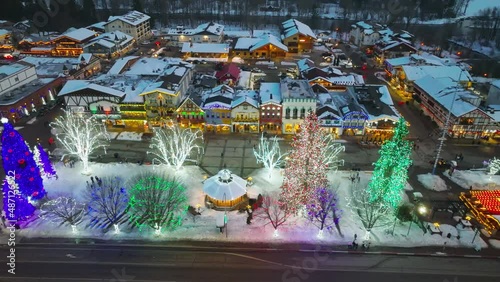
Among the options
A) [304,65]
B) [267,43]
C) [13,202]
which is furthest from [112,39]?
[13,202]

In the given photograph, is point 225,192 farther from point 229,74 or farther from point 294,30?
point 294,30

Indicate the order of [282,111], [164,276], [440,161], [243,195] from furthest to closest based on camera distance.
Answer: [282,111] < [440,161] < [243,195] < [164,276]

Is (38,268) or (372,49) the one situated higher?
(372,49)

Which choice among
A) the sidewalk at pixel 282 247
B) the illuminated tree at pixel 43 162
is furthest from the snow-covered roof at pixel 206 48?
the sidewalk at pixel 282 247

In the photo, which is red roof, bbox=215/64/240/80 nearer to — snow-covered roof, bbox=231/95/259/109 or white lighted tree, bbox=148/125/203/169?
snow-covered roof, bbox=231/95/259/109

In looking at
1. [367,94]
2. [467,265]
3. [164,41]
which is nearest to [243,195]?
[467,265]

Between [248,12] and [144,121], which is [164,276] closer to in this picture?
[144,121]
